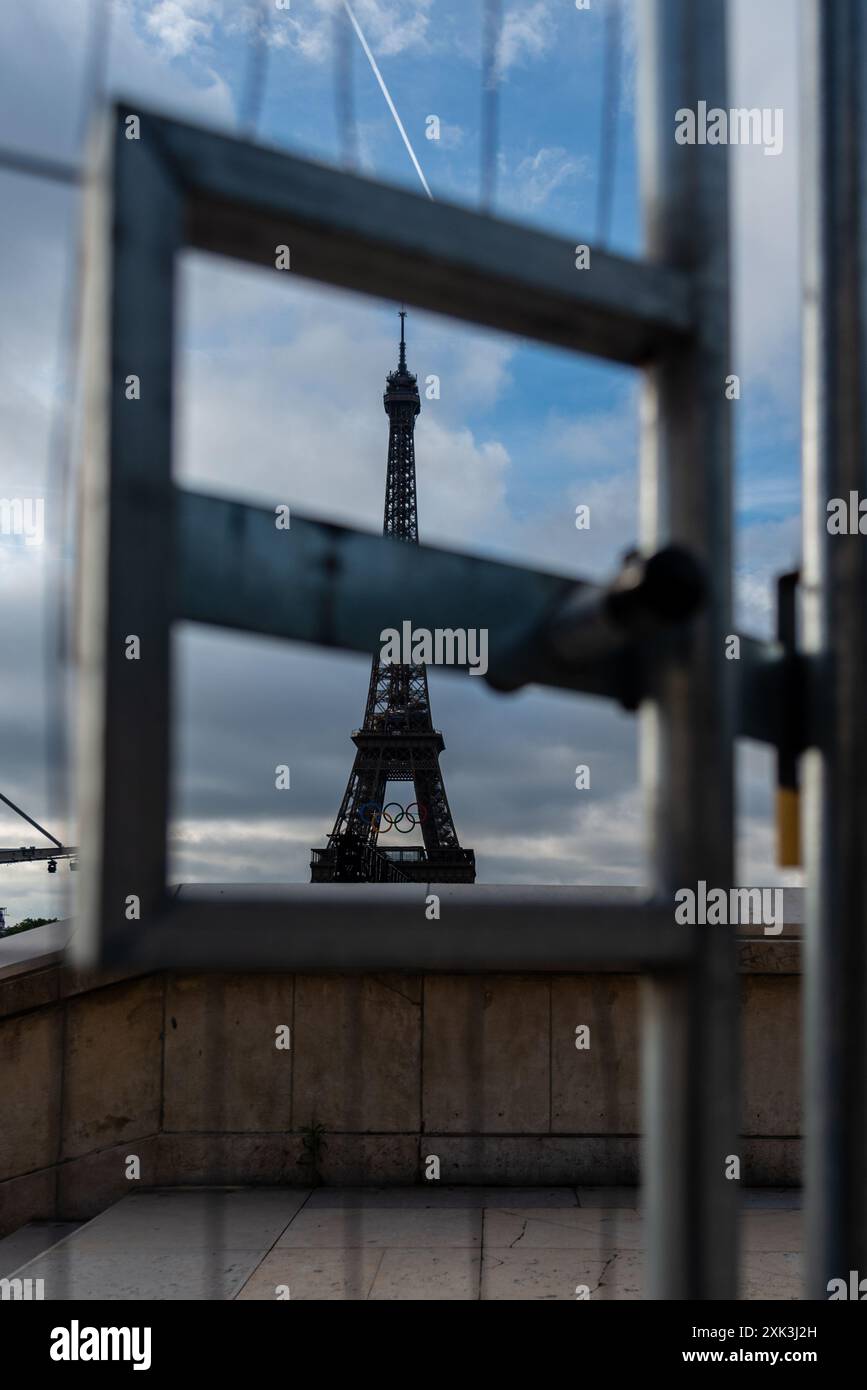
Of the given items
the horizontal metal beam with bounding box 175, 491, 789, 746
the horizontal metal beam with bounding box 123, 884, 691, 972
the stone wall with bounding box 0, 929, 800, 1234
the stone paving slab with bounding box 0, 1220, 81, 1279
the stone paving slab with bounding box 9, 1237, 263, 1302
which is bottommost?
the stone paving slab with bounding box 0, 1220, 81, 1279

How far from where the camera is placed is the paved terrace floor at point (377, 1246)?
228 inches

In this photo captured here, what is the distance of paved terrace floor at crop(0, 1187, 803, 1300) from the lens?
19.0 ft

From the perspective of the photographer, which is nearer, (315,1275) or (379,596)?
(379,596)

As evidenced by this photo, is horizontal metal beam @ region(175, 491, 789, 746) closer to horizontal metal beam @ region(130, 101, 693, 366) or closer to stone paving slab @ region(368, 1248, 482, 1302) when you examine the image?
horizontal metal beam @ region(130, 101, 693, 366)

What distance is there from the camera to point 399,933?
4.43 ft

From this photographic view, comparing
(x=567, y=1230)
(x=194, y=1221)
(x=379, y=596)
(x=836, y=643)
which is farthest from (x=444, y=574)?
(x=194, y=1221)

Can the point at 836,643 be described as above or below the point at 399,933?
above

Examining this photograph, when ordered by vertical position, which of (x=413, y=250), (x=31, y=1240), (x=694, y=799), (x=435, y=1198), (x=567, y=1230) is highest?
(x=413, y=250)

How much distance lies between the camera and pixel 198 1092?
798cm

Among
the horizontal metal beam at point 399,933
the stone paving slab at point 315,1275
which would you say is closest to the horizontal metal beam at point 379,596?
the horizontal metal beam at point 399,933

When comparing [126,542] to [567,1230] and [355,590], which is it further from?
[567,1230]

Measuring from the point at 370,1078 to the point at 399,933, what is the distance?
712 centimetres

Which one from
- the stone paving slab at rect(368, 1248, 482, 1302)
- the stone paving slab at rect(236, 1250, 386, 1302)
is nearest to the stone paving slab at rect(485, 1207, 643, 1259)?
the stone paving slab at rect(368, 1248, 482, 1302)

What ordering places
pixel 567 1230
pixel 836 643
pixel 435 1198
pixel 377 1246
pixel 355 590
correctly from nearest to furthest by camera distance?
pixel 355 590, pixel 836 643, pixel 377 1246, pixel 567 1230, pixel 435 1198
